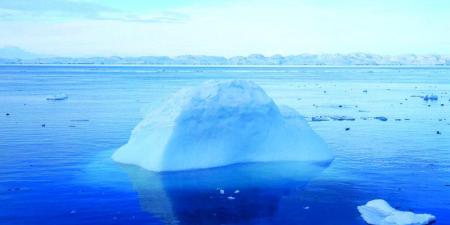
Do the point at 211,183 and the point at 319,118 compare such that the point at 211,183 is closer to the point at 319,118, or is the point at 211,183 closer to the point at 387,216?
the point at 387,216

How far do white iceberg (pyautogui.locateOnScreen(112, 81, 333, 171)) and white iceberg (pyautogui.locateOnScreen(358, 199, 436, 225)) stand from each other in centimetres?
773

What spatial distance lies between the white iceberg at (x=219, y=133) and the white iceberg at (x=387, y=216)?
7.73 meters

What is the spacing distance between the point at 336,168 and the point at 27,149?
48.8ft

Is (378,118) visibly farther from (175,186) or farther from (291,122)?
(175,186)

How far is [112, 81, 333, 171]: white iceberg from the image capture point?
22.0 meters

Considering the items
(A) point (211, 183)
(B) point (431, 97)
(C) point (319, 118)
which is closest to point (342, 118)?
(C) point (319, 118)

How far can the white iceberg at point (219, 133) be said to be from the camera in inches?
867

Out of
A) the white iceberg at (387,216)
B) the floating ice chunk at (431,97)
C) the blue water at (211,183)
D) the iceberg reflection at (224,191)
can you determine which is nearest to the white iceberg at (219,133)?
the iceberg reflection at (224,191)

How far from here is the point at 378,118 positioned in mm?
38812

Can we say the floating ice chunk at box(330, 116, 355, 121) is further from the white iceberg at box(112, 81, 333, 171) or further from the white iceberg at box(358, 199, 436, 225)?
the white iceberg at box(358, 199, 436, 225)

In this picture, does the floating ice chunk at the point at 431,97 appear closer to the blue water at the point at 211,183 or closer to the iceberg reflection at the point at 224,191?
the blue water at the point at 211,183

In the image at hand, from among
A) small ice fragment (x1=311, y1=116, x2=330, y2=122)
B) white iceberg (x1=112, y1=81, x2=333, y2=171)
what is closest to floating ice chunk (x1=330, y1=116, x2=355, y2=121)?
small ice fragment (x1=311, y1=116, x2=330, y2=122)

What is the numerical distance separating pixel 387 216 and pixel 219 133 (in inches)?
351

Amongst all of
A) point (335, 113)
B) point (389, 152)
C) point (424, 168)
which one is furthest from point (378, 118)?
point (424, 168)
